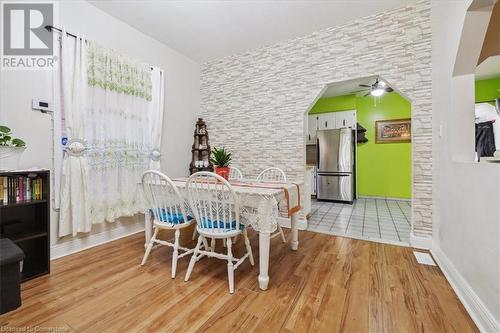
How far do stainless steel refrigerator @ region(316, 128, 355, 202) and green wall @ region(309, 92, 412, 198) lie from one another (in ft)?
2.02

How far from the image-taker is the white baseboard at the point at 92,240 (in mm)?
→ 2291

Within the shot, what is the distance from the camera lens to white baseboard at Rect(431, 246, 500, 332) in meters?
1.25

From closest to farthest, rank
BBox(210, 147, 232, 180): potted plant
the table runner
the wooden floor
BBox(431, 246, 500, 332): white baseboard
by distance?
BBox(431, 246, 500, 332): white baseboard < the wooden floor < the table runner < BBox(210, 147, 232, 180): potted plant

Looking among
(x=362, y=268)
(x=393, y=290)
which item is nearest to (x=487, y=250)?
(x=393, y=290)

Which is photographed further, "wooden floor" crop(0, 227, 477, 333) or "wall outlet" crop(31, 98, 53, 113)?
"wall outlet" crop(31, 98, 53, 113)

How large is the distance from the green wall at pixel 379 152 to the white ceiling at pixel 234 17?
9.15ft

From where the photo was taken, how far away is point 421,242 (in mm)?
2510

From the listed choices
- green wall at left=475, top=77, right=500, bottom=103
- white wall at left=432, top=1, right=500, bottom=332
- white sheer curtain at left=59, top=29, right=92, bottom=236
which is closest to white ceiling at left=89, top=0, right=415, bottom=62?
white sheer curtain at left=59, top=29, right=92, bottom=236

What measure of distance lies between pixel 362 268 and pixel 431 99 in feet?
6.73

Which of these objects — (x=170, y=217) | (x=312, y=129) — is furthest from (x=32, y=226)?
(x=312, y=129)

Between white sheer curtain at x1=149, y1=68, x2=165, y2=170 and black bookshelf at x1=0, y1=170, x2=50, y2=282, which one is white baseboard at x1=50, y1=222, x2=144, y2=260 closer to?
black bookshelf at x1=0, y1=170, x2=50, y2=282

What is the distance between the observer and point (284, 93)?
340 cm

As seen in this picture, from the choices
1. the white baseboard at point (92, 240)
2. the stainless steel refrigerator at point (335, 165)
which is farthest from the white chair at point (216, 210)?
the stainless steel refrigerator at point (335, 165)

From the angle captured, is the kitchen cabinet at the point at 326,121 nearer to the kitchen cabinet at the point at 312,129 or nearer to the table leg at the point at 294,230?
the kitchen cabinet at the point at 312,129
